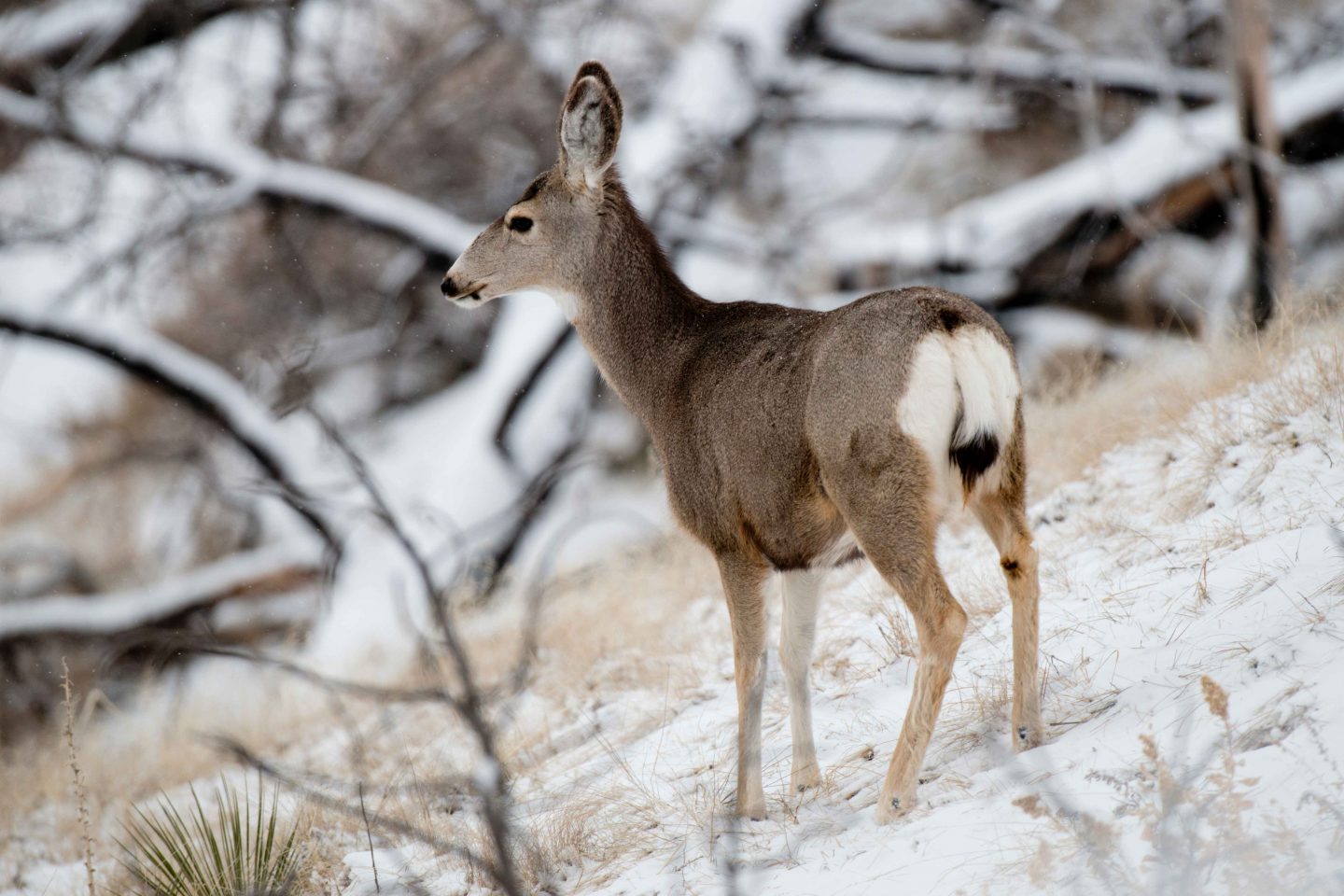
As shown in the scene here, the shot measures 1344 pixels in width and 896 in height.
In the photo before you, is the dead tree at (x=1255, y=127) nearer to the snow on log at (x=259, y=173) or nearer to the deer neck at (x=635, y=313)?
the deer neck at (x=635, y=313)

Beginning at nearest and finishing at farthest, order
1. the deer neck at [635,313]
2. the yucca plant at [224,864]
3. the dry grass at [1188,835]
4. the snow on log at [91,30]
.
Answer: the dry grass at [1188,835], the yucca plant at [224,864], the deer neck at [635,313], the snow on log at [91,30]

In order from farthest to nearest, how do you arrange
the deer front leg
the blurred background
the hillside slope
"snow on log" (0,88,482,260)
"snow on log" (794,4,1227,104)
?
"snow on log" (794,4,1227,104), "snow on log" (0,88,482,260), the blurred background, the deer front leg, the hillside slope

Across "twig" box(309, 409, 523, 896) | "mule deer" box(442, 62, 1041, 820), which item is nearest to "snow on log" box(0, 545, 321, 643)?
"mule deer" box(442, 62, 1041, 820)

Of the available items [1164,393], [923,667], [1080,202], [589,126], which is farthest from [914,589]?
[1080,202]

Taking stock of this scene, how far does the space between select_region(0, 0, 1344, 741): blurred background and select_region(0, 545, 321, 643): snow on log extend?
0.03m

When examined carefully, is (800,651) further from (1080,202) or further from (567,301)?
(1080,202)

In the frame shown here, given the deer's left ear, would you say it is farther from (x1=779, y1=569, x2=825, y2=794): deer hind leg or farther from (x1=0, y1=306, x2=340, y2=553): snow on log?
(x1=0, y1=306, x2=340, y2=553): snow on log

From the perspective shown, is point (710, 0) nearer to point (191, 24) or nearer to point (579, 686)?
point (191, 24)

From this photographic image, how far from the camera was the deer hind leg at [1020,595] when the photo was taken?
3746 millimetres

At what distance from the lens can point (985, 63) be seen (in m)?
12.6

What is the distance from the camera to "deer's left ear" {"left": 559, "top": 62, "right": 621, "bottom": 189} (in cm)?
486

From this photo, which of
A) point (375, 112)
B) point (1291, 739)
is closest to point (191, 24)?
point (375, 112)

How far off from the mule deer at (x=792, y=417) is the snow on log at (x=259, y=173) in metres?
6.87

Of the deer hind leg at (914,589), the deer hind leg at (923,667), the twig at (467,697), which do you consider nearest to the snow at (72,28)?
the twig at (467,697)
